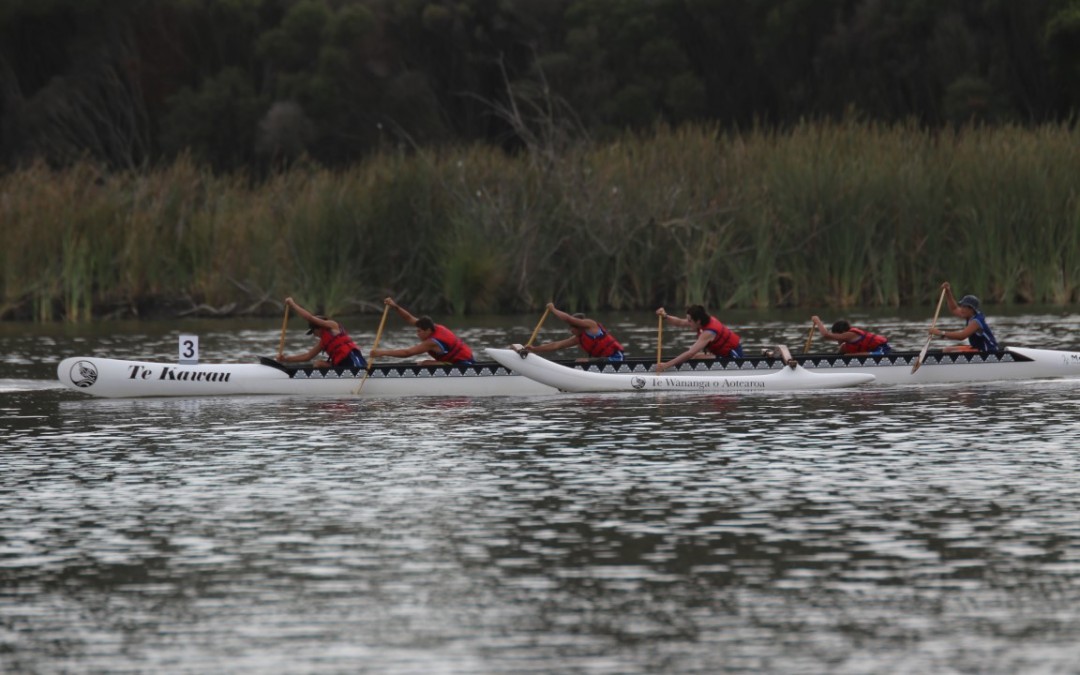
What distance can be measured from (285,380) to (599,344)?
14.3 feet

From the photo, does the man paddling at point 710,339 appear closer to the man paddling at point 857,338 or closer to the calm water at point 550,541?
the man paddling at point 857,338

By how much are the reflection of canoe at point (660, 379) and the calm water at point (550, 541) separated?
6.69ft

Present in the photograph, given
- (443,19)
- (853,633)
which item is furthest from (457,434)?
(443,19)

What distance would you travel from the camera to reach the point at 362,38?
68438mm

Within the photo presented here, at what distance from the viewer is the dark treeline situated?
62.3 metres

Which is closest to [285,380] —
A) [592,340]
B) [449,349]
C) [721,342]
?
[449,349]

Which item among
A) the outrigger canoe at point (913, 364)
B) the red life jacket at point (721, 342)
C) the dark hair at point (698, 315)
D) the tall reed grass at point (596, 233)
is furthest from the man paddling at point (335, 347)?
the tall reed grass at point (596, 233)

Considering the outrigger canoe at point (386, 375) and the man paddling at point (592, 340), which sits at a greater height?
the man paddling at point (592, 340)

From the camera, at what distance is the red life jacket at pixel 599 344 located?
2703 centimetres

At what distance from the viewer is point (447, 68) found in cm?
6925

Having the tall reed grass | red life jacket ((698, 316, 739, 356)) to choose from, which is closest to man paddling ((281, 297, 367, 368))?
red life jacket ((698, 316, 739, 356))

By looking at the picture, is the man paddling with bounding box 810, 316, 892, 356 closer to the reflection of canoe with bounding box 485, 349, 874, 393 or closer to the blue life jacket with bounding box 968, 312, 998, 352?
the reflection of canoe with bounding box 485, 349, 874, 393

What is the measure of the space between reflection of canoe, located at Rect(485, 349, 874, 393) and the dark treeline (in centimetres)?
3504

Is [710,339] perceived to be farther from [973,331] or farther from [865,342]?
[973,331]
